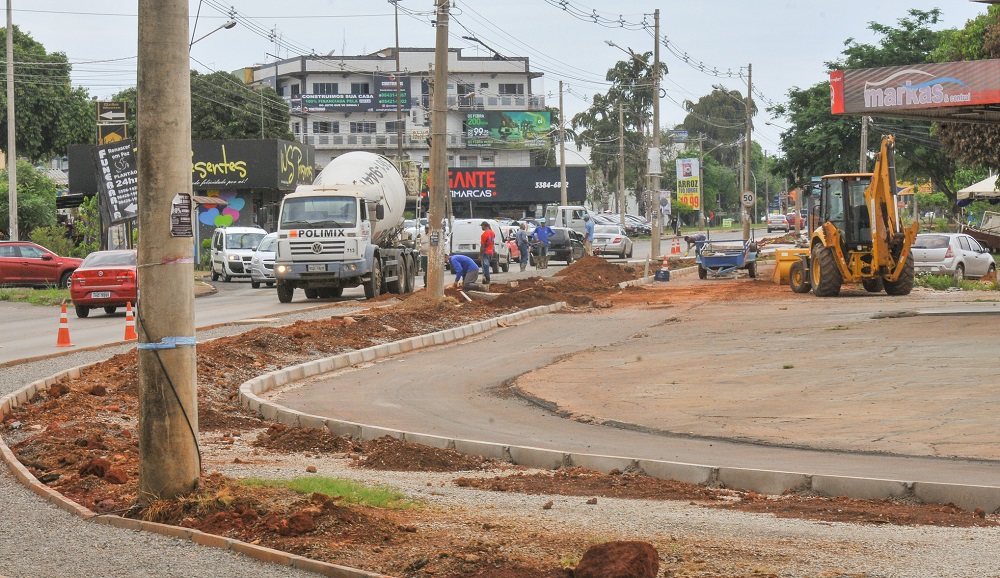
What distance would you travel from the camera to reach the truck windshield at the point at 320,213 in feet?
99.5

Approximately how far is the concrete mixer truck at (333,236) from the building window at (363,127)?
81831mm

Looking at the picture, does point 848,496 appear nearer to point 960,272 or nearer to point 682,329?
point 682,329

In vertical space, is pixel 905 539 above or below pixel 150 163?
below

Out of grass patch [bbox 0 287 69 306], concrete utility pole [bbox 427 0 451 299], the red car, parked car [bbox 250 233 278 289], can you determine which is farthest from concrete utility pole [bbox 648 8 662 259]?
the red car

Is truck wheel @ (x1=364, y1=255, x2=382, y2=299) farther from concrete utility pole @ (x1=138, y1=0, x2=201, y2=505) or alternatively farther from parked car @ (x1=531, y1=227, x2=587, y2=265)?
concrete utility pole @ (x1=138, y1=0, x2=201, y2=505)

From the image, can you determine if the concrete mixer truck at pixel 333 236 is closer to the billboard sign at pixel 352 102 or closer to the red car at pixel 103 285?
the red car at pixel 103 285

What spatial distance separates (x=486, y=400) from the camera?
1412cm

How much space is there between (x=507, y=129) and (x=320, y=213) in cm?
8192

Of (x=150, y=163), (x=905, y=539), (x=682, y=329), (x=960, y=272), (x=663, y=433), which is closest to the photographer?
(x=905, y=539)

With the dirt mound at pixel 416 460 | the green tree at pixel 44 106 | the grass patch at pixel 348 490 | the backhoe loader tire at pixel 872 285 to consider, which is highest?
the green tree at pixel 44 106

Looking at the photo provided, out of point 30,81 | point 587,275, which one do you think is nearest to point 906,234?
point 587,275

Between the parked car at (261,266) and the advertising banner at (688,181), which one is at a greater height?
the advertising banner at (688,181)

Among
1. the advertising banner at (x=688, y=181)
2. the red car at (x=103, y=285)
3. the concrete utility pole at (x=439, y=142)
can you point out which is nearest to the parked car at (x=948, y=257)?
the concrete utility pole at (x=439, y=142)

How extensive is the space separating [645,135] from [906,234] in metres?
91.8
